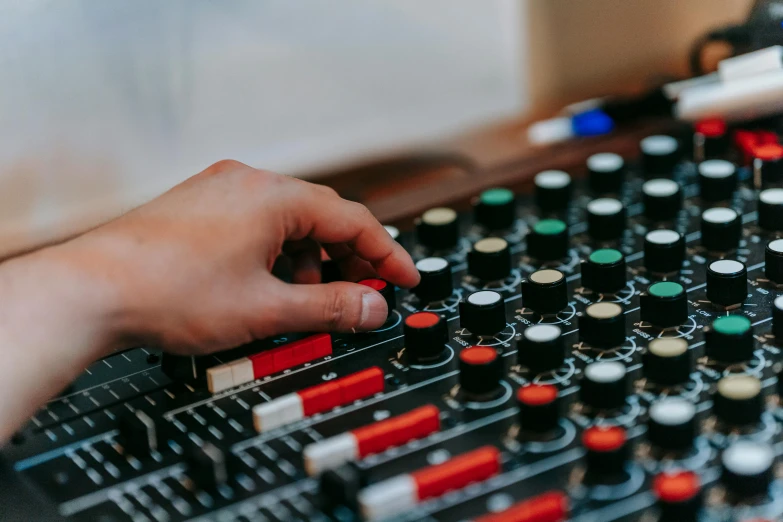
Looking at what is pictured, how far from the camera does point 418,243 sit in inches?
52.5

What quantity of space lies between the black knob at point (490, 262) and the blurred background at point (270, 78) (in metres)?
0.62

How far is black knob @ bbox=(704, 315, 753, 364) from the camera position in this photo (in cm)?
96

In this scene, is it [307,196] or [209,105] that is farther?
[209,105]

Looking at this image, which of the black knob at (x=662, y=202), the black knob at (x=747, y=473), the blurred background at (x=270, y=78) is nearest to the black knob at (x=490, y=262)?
the black knob at (x=662, y=202)

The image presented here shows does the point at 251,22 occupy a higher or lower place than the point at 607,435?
higher

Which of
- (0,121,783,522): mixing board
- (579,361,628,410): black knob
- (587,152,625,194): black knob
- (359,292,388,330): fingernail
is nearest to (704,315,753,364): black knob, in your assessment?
(0,121,783,522): mixing board

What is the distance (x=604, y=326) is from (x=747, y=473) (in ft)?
0.83

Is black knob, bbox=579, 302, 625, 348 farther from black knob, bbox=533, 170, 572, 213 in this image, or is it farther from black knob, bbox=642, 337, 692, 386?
black knob, bbox=533, 170, 572, 213

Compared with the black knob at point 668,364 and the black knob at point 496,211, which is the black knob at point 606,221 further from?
the black knob at point 668,364

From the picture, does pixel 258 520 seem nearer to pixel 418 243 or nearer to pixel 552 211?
pixel 418 243

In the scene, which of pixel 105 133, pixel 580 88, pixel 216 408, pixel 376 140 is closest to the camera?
pixel 216 408

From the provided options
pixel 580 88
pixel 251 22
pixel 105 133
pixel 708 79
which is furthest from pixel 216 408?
pixel 580 88

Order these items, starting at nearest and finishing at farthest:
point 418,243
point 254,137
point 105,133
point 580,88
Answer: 1. point 418,243
2. point 105,133
3. point 254,137
4. point 580,88

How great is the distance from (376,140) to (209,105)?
0.32 m
